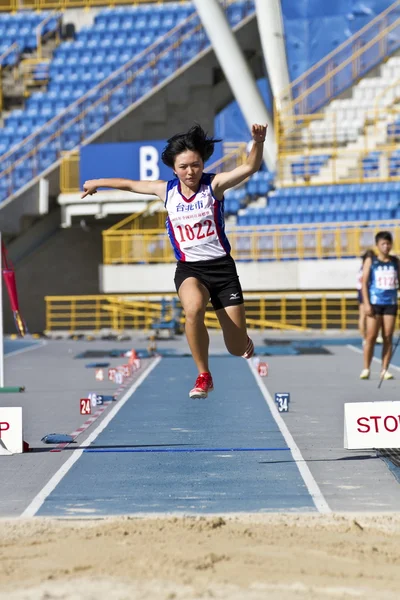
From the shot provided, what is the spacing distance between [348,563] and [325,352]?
1788 centimetres

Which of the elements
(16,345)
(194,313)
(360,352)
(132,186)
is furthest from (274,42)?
(194,313)

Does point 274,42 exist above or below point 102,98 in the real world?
above

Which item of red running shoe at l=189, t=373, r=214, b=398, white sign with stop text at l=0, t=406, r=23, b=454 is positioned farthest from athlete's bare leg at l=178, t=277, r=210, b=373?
white sign with stop text at l=0, t=406, r=23, b=454

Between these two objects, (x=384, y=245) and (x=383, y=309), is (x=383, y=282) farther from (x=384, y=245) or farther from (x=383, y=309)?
(x=384, y=245)

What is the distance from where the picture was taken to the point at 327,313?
1282 inches

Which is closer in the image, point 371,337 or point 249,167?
point 249,167

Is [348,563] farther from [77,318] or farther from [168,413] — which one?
[77,318]

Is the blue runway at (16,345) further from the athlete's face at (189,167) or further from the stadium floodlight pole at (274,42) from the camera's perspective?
the athlete's face at (189,167)

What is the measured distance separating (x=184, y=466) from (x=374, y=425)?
1.37 metres

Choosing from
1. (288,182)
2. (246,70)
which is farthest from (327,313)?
(246,70)

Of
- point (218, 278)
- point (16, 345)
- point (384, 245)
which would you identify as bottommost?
point (16, 345)

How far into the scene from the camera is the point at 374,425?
26.6 feet

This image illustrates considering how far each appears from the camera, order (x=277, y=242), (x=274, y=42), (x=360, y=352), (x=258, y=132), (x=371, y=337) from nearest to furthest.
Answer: (x=258, y=132) → (x=371, y=337) → (x=360, y=352) → (x=277, y=242) → (x=274, y=42)

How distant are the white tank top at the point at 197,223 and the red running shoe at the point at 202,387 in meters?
0.82
